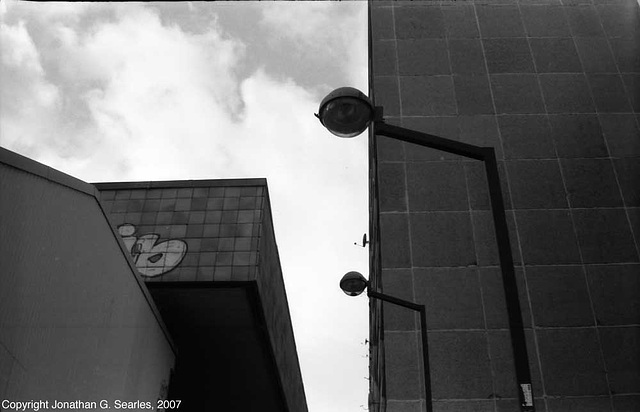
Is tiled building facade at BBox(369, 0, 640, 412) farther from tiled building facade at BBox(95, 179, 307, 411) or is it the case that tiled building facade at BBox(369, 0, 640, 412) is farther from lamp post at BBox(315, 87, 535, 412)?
lamp post at BBox(315, 87, 535, 412)

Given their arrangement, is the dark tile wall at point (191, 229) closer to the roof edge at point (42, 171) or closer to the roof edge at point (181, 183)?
the roof edge at point (181, 183)

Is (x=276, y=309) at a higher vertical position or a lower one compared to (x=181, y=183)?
lower

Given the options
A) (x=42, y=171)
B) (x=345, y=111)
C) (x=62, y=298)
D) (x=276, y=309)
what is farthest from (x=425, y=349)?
(x=276, y=309)

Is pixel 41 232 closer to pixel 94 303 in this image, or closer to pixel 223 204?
pixel 94 303

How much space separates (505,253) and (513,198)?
7798mm

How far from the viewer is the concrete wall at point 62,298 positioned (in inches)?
389

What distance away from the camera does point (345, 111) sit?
7852 mm

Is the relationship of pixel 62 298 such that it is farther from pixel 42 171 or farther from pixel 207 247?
pixel 207 247

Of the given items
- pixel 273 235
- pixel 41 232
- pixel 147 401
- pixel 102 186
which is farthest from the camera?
pixel 273 235

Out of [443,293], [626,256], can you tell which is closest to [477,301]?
[443,293]

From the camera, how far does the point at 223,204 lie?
56.2 feet

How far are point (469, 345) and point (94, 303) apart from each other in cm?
793

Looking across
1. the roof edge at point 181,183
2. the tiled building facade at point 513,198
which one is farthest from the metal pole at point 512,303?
the roof edge at point 181,183

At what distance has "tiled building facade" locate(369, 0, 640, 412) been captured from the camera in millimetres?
12469
